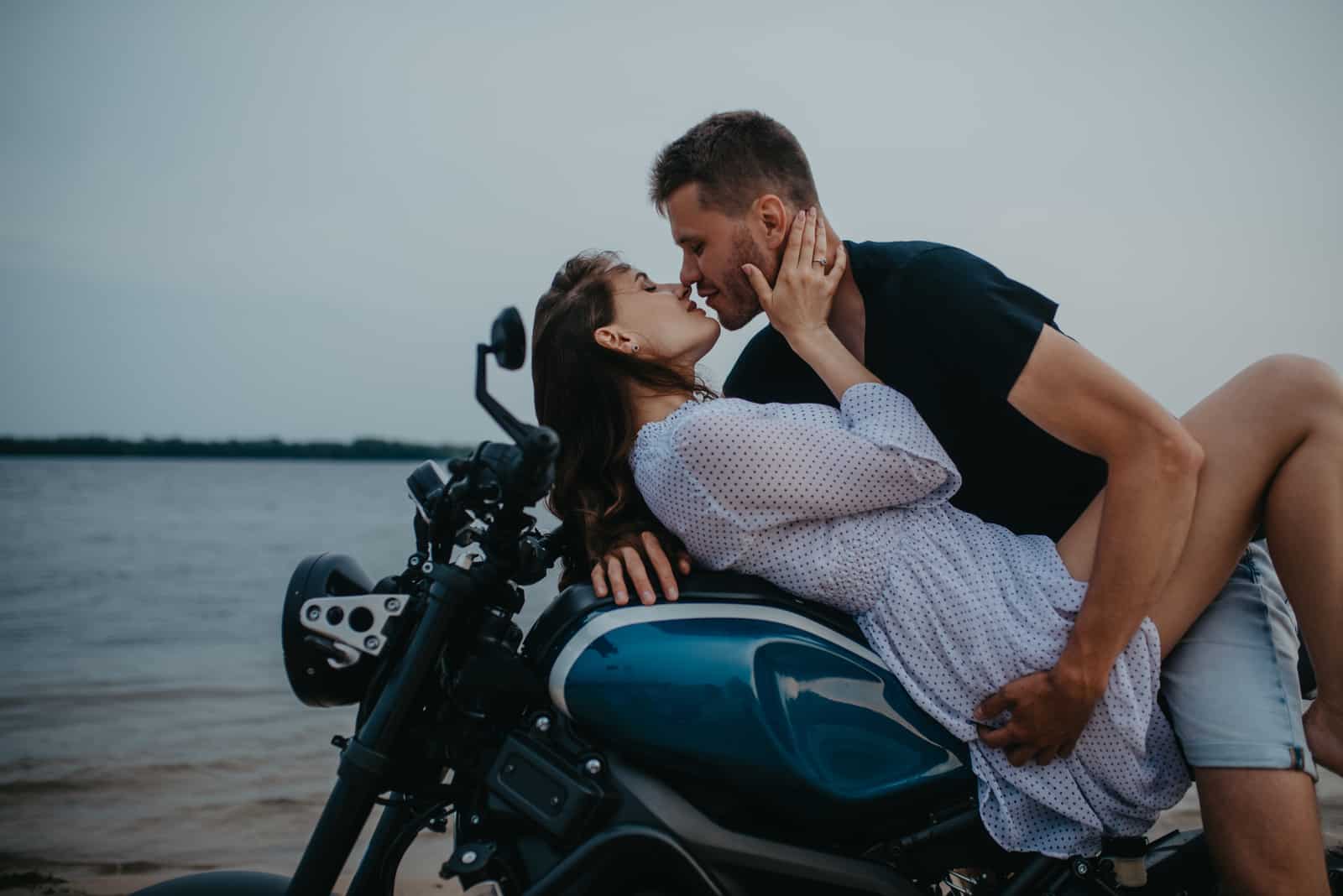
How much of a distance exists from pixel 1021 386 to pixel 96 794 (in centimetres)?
498

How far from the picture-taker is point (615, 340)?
2.24 metres

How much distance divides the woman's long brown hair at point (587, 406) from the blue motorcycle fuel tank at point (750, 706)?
1.33 ft

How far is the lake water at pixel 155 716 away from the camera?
4258 millimetres

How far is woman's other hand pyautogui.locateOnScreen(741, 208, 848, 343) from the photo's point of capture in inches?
91.0

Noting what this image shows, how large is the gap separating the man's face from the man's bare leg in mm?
1520

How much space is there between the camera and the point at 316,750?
573cm

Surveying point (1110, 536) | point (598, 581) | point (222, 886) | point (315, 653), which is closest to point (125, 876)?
point (222, 886)

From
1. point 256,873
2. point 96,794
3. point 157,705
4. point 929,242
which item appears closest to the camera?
point 256,873

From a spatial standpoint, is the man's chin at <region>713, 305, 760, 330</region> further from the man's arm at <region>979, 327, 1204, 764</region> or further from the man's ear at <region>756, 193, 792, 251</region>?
the man's arm at <region>979, 327, 1204, 764</region>

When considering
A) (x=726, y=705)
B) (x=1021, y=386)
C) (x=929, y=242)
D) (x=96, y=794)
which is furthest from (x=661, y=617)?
(x=96, y=794)

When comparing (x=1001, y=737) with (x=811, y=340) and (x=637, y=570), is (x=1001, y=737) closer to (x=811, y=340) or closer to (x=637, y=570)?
(x=637, y=570)

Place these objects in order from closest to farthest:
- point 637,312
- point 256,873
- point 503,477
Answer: point 503,477, point 256,873, point 637,312

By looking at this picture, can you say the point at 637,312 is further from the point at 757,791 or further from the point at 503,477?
the point at 757,791

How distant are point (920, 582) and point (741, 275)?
108 cm
